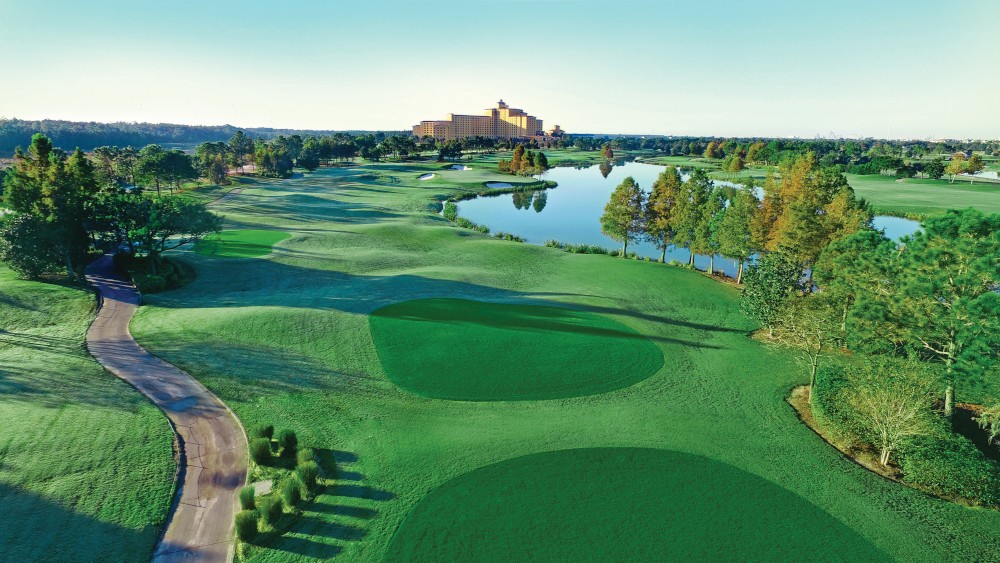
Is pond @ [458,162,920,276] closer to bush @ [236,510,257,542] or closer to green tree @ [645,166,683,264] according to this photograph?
green tree @ [645,166,683,264]

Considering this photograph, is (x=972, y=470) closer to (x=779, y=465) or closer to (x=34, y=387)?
(x=779, y=465)

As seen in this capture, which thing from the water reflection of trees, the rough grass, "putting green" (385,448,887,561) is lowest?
"putting green" (385,448,887,561)

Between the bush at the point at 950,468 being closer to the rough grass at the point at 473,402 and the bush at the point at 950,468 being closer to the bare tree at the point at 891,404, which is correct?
the bare tree at the point at 891,404

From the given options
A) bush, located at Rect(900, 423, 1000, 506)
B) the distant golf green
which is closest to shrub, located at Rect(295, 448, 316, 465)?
bush, located at Rect(900, 423, 1000, 506)

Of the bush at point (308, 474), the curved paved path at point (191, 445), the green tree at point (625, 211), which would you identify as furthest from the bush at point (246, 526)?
the green tree at point (625, 211)

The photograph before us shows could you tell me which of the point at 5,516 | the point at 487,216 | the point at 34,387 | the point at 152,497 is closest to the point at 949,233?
the point at 152,497
